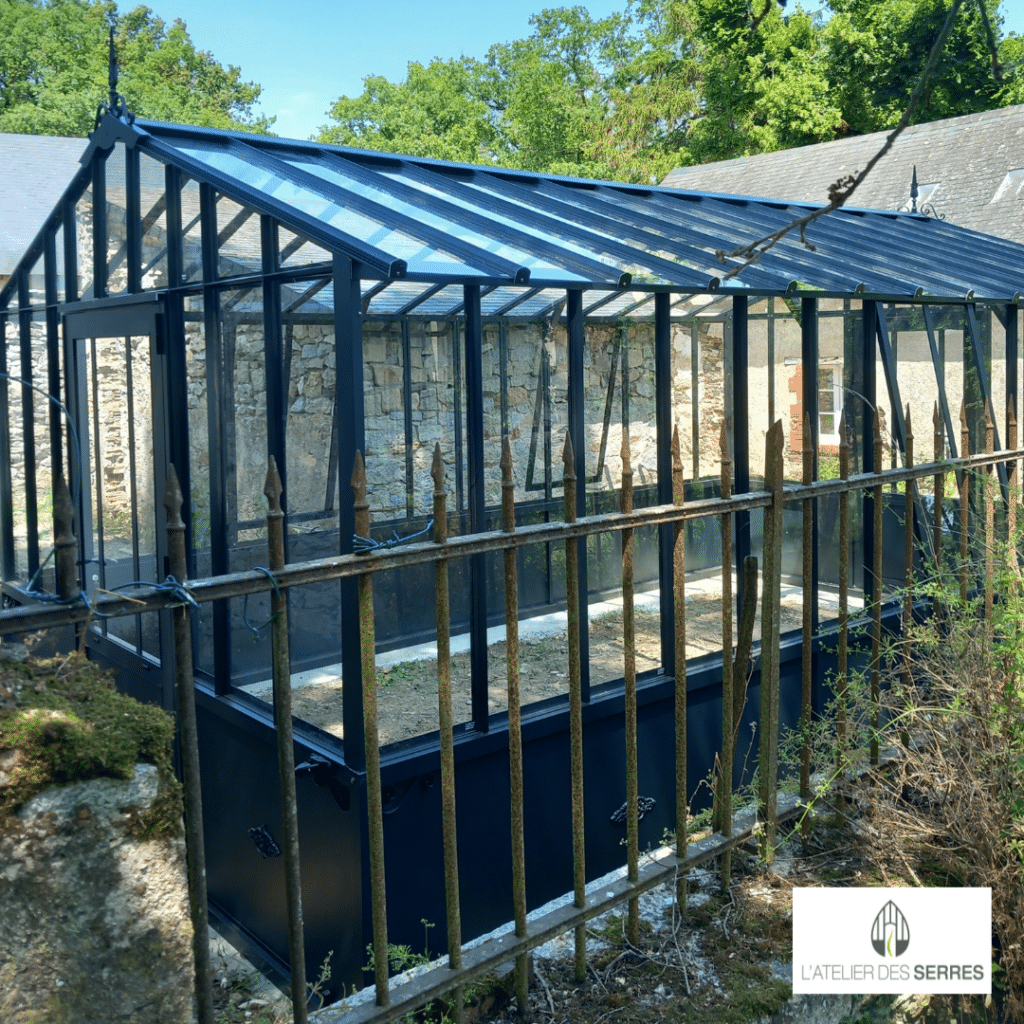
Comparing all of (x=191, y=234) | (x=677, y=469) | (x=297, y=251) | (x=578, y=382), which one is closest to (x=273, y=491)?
(x=677, y=469)

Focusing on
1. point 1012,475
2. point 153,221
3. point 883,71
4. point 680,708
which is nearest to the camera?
point 680,708

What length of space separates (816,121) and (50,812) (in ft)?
94.0

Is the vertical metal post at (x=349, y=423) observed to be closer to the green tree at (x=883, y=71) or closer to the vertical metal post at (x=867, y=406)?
the vertical metal post at (x=867, y=406)

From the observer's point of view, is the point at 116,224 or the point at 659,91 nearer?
the point at 116,224

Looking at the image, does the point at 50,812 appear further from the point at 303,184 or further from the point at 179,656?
the point at 303,184

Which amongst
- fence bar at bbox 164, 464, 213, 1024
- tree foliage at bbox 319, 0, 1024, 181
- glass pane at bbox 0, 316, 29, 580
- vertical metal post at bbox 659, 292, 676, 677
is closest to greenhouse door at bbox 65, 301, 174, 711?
glass pane at bbox 0, 316, 29, 580

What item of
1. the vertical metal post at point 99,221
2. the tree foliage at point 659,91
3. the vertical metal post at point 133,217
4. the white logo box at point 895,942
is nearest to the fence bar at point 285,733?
the white logo box at point 895,942

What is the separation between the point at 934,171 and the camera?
19.0 meters

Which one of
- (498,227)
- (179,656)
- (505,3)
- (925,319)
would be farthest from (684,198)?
(505,3)

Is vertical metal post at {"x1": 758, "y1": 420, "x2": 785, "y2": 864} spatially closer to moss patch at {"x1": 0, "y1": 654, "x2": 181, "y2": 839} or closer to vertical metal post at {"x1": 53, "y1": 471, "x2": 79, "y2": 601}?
moss patch at {"x1": 0, "y1": 654, "x2": 181, "y2": 839}

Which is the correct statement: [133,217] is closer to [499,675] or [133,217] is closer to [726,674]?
Result: [499,675]

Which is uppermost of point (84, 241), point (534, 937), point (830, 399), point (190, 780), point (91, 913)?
point (84, 241)

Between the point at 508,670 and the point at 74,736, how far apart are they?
106 centimetres

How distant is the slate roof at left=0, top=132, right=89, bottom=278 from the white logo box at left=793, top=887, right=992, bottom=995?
40.8 ft
